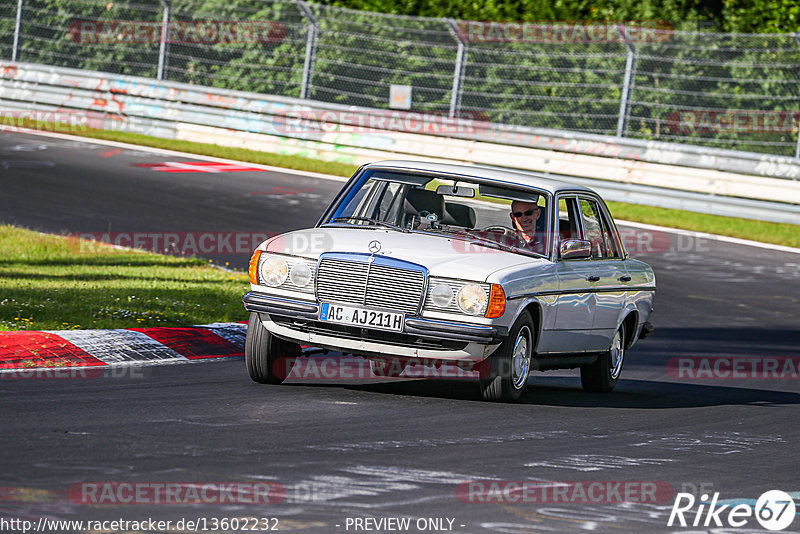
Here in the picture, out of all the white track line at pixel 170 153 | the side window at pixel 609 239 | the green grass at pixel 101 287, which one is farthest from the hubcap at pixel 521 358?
the white track line at pixel 170 153

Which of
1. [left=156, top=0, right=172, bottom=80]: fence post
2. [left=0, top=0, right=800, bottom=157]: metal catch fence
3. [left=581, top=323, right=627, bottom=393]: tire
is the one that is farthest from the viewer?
[left=156, top=0, right=172, bottom=80]: fence post

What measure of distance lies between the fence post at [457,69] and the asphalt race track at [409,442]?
1121 cm

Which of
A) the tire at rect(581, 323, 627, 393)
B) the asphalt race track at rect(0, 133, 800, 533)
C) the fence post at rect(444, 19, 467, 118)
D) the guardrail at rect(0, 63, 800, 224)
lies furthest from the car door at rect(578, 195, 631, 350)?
the fence post at rect(444, 19, 467, 118)

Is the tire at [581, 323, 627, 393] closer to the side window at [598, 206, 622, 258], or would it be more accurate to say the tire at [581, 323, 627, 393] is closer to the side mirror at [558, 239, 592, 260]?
the side window at [598, 206, 622, 258]

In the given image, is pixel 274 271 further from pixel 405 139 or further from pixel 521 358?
pixel 405 139

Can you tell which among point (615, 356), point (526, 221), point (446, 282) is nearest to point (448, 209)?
point (526, 221)

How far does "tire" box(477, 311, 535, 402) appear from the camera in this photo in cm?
841

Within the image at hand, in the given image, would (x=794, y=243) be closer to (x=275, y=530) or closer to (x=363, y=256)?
(x=363, y=256)

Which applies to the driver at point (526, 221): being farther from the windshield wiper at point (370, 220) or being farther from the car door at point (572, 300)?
the windshield wiper at point (370, 220)

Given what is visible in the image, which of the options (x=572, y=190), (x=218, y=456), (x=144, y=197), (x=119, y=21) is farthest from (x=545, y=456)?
(x=119, y=21)

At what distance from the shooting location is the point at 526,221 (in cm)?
942

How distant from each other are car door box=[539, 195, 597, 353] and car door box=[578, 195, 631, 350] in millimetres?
79

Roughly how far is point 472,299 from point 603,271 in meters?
2.14

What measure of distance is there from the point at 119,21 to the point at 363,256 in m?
19.3
